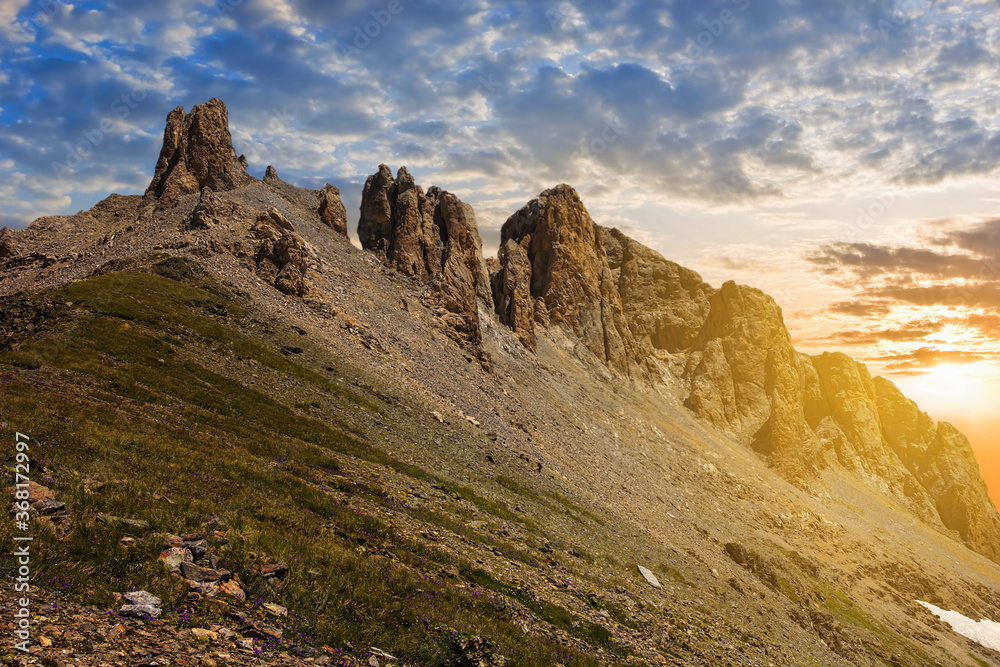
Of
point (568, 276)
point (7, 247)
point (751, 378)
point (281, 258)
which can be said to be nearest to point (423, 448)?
point (281, 258)

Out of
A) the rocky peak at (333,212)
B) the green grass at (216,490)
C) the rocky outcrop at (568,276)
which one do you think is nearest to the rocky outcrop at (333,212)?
the rocky peak at (333,212)

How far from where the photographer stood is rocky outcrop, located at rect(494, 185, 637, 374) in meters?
130

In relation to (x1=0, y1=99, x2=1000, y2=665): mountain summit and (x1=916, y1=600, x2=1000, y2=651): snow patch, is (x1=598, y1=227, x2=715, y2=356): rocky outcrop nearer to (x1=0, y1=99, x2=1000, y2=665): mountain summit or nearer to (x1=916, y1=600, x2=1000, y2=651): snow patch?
(x1=0, y1=99, x2=1000, y2=665): mountain summit

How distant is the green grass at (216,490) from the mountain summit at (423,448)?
0.15 metres

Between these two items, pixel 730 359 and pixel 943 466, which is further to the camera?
pixel 943 466

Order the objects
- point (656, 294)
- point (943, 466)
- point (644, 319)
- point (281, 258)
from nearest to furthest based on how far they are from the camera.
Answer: point (281, 258)
point (644, 319)
point (656, 294)
point (943, 466)

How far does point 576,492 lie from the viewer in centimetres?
5338

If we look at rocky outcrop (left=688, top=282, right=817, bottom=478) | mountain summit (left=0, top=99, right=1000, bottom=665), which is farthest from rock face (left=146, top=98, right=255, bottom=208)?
rocky outcrop (left=688, top=282, right=817, bottom=478)

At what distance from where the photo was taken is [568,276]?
134875 millimetres

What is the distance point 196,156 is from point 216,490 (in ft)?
275

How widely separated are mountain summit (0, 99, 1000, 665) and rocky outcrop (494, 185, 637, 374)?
0.83 m

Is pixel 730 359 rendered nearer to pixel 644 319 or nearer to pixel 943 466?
pixel 644 319

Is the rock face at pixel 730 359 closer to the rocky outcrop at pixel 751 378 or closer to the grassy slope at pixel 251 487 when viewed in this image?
the rocky outcrop at pixel 751 378

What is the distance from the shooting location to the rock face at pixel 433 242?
84.4 m
